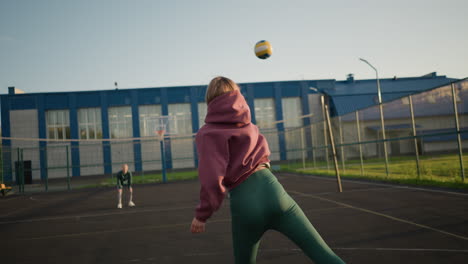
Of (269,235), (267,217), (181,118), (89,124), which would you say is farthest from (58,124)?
(267,217)

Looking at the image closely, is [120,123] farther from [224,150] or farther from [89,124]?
[224,150]

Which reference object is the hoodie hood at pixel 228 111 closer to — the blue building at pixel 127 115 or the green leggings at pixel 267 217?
the green leggings at pixel 267 217

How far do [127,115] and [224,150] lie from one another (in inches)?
1357

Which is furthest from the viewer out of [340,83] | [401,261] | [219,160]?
[340,83]

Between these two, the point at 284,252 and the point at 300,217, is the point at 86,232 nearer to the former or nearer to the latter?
the point at 284,252

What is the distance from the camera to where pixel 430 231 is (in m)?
4.82

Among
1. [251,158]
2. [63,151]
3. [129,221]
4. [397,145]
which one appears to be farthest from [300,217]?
[63,151]

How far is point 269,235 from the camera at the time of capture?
531 centimetres

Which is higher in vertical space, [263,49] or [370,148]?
[263,49]

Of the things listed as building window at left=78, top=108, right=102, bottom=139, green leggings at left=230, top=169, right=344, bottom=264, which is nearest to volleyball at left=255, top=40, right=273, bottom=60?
green leggings at left=230, top=169, right=344, bottom=264

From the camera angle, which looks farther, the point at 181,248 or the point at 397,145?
the point at 397,145

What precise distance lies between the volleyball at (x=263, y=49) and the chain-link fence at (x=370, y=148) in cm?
Result: 296

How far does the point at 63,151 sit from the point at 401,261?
32121 millimetres

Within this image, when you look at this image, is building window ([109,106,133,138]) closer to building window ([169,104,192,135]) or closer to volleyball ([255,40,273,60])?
building window ([169,104,192,135])
